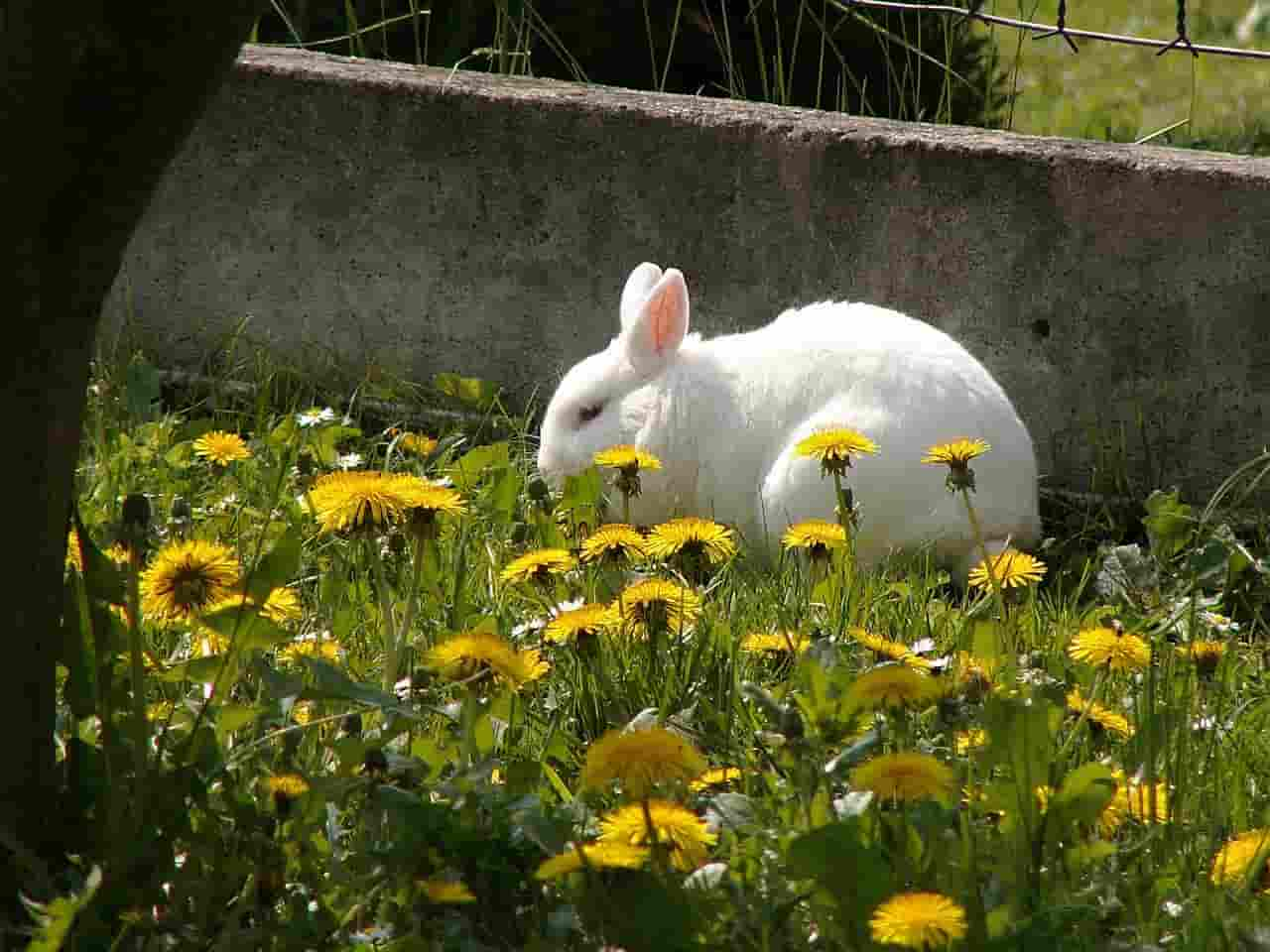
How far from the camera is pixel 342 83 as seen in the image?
4.10 meters

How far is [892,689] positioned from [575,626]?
551 mm

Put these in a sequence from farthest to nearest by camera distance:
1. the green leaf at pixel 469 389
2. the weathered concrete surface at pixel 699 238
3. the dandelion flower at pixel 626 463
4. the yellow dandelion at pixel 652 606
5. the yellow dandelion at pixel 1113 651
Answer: the green leaf at pixel 469 389, the weathered concrete surface at pixel 699 238, the dandelion flower at pixel 626 463, the yellow dandelion at pixel 652 606, the yellow dandelion at pixel 1113 651

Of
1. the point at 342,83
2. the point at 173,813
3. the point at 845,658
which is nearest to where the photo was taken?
the point at 173,813

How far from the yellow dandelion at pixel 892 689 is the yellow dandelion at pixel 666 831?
0.65 ft

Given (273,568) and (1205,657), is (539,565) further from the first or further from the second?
(1205,657)

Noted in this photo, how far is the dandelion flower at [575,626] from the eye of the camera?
219 cm

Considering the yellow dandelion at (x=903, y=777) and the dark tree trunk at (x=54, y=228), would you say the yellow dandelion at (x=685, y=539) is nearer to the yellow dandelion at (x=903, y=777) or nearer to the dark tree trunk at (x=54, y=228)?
the yellow dandelion at (x=903, y=777)

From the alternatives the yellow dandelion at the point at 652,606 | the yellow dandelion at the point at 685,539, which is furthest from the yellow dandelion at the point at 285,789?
the yellow dandelion at the point at 685,539

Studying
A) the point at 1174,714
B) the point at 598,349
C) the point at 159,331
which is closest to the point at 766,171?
the point at 598,349

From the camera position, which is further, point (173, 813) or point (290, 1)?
point (290, 1)

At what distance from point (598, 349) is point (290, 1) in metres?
1.85

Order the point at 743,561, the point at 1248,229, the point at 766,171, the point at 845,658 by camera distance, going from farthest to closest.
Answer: the point at 766,171
the point at 1248,229
the point at 743,561
the point at 845,658

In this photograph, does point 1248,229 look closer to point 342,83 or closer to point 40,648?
point 342,83

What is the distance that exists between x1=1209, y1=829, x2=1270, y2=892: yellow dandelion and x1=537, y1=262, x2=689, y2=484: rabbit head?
1.82m
